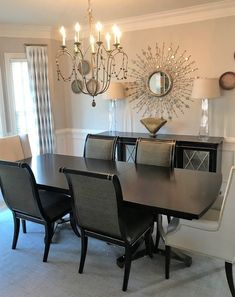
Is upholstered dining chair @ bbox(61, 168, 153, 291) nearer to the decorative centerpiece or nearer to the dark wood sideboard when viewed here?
the dark wood sideboard

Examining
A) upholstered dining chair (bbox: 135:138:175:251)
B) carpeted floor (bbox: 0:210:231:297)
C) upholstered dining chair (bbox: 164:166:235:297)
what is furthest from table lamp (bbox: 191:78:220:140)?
carpeted floor (bbox: 0:210:231:297)

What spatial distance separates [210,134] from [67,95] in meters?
2.68

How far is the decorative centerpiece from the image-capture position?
419 cm

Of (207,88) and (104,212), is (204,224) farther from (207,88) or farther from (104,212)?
(207,88)

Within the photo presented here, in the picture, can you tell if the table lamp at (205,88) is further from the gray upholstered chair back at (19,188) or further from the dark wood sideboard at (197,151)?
the gray upholstered chair back at (19,188)

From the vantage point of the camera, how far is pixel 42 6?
351 centimetres

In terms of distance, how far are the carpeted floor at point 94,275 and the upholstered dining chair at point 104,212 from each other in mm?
191

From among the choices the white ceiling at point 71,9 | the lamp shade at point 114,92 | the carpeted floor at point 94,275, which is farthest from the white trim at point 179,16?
the carpeted floor at point 94,275

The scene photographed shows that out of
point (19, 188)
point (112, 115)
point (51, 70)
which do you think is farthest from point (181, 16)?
point (19, 188)

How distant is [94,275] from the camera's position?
246 centimetres

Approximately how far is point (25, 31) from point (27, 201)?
124 inches

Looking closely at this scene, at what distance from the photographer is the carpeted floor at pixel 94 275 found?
2238 millimetres

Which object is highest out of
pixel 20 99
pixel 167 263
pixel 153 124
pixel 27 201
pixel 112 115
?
pixel 20 99

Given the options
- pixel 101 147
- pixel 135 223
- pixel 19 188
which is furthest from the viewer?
pixel 101 147
